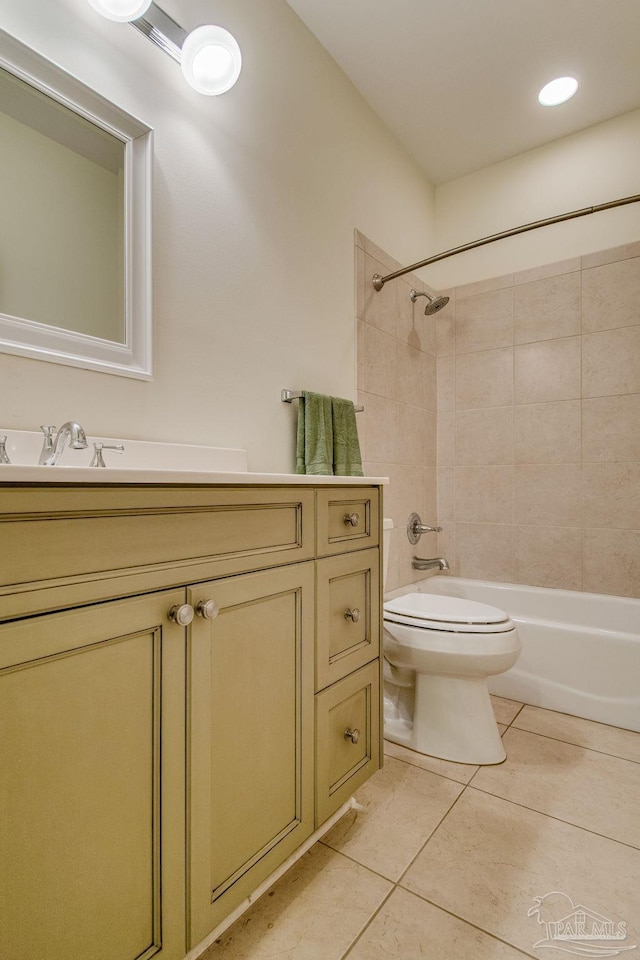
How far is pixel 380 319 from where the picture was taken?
2.21 m

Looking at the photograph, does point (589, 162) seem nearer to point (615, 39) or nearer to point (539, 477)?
point (615, 39)

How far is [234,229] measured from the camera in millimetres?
1462

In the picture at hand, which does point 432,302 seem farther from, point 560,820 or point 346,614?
point 560,820

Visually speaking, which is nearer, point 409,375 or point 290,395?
point 290,395

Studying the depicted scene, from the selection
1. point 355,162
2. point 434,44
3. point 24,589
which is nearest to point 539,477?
point 355,162

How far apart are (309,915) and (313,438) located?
1.22 m

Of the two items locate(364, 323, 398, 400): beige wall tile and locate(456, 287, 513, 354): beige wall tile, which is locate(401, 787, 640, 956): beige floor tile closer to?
locate(364, 323, 398, 400): beige wall tile

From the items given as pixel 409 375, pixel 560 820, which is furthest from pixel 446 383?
pixel 560 820

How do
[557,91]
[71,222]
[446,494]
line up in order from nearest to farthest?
[71,222] < [557,91] < [446,494]

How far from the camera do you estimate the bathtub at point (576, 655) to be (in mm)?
1802

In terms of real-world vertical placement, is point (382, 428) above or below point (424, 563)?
above

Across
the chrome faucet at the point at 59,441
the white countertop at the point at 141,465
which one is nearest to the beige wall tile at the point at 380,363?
the white countertop at the point at 141,465

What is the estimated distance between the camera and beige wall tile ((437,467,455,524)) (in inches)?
104

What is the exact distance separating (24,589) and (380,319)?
194 centimetres
